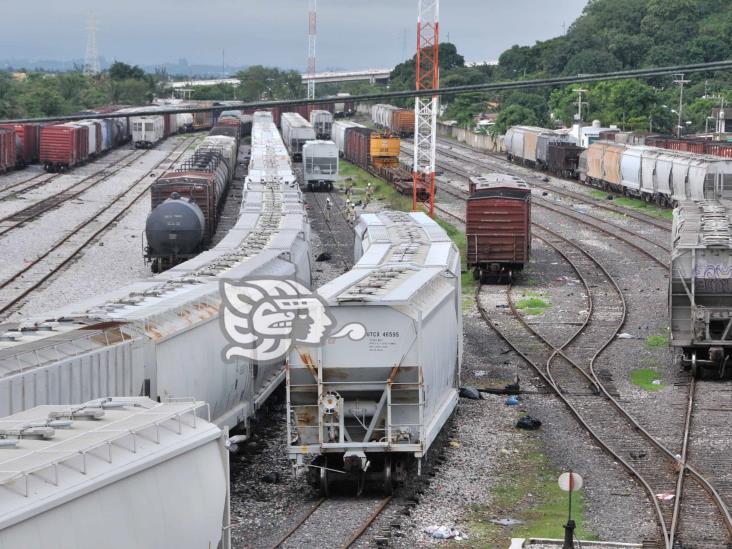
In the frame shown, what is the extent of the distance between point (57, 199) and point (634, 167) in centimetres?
2632

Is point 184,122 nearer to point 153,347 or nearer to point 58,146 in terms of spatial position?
point 58,146

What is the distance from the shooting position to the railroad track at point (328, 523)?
14.7 metres

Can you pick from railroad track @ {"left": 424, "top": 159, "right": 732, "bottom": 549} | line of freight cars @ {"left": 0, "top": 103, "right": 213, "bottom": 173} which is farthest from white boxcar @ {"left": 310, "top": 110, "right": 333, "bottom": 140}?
railroad track @ {"left": 424, "top": 159, "right": 732, "bottom": 549}

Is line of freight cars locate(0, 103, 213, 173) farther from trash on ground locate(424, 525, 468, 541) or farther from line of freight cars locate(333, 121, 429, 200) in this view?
trash on ground locate(424, 525, 468, 541)

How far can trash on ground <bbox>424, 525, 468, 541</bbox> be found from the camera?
15.1 m

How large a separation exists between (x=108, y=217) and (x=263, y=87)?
148 m

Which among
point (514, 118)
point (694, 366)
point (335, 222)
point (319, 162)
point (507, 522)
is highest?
point (514, 118)

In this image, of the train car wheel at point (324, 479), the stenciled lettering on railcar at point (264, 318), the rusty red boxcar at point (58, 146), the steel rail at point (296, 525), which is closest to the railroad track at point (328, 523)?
the steel rail at point (296, 525)

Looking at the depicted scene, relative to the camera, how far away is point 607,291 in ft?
112

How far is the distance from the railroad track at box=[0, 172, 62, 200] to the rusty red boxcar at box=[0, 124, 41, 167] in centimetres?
265

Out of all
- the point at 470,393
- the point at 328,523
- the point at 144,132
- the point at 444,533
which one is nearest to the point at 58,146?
the point at 144,132

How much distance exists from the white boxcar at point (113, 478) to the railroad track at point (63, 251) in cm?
1912

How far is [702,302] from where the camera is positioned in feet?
78.4

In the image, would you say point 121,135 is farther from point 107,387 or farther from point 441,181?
point 107,387
